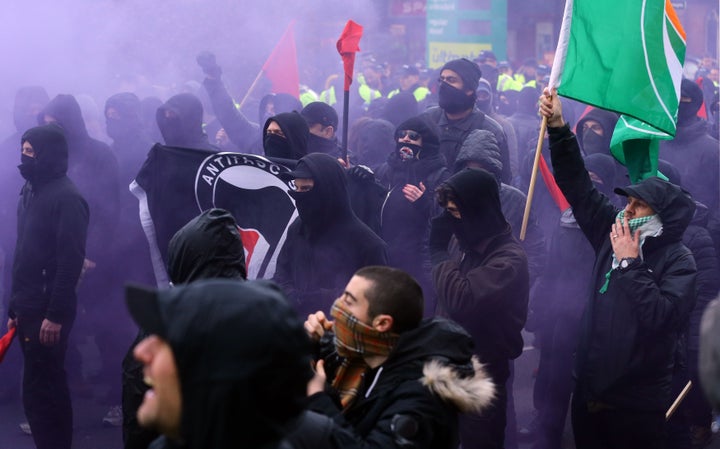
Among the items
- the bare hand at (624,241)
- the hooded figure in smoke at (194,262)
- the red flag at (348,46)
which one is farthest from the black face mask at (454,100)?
the hooded figure in smoke at (194,262)

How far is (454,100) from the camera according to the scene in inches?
262

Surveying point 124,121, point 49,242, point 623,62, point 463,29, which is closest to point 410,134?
point 623,62

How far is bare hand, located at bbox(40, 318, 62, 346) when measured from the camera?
508 cm

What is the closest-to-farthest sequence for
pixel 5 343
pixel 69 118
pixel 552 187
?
pixel 5 343
pixel 552 187
pixel 69 118

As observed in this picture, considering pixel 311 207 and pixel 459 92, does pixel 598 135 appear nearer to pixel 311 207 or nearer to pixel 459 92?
pixel 459 92

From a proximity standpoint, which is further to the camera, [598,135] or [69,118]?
[69,118]

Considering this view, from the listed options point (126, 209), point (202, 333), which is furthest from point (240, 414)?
point (126, 209)

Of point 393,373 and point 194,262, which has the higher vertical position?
point 194,262

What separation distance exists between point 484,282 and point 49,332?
2421 mm

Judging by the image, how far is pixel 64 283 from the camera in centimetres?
510

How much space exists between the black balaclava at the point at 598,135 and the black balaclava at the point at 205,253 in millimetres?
4039

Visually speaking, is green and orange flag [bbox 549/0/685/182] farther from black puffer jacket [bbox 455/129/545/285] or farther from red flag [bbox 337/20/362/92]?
→ red flag [bbox 337/20/362/92]

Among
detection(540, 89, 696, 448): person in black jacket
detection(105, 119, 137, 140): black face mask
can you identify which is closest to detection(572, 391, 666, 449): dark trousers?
detection(540, 89, 696, 448): person in black jacket

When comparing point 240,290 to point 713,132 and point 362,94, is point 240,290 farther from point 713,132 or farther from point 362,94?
point 362,94
